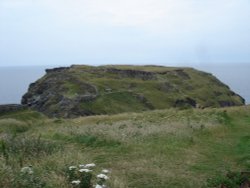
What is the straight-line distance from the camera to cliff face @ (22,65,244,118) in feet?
277

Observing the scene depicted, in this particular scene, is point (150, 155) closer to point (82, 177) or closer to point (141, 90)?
point (82, 177)

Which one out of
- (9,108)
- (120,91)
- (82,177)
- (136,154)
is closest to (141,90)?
(120,91)

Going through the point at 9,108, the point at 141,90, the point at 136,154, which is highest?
the point at 136,154

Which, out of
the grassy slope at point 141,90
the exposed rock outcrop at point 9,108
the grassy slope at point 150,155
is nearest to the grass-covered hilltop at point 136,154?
the grassy slope at point 150,155

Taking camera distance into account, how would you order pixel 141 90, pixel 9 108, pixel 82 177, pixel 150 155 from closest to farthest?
pixel 82 177, pixel 150 155, pixel 9 108, pixel 141 90

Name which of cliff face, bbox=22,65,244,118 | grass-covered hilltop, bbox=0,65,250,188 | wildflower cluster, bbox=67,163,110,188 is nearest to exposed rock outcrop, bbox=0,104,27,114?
grass-covered hilltop, bbox=0,65,250,188

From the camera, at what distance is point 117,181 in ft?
34.6

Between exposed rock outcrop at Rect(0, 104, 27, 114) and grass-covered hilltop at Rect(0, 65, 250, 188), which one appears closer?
grass-covered hilltop at Rect(0, 65, 250, 188)

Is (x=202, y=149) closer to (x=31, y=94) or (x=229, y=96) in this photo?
(x=31, y=94)

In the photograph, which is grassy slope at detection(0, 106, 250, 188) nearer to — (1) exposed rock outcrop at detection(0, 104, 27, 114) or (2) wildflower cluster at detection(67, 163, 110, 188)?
(2) wildflower cluster at detection(67, 163, 110, 188)

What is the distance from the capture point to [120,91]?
313 ft

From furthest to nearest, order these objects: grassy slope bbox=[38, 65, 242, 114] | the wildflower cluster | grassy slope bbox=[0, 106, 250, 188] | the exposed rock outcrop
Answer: grassy slope bbox=[38, 65, 242, 114]
the exposed rock outcrop
grassy slope bbox=[0, 106, 250, 188]
the wildflower cluster

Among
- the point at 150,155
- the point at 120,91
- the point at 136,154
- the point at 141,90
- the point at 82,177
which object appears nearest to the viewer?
the point at 82,177

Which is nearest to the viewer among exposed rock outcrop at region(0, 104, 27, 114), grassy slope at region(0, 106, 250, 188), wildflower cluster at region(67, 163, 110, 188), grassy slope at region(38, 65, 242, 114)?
wildflower cluster at region(67, 163, 110, 188)
